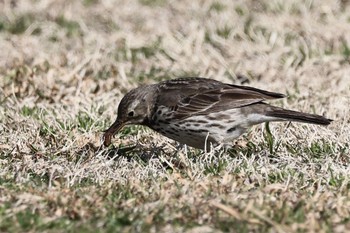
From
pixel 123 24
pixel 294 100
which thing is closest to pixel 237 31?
pixel 123 24

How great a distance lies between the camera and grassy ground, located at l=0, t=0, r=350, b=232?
6.55 m

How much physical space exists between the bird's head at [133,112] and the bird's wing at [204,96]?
14cm

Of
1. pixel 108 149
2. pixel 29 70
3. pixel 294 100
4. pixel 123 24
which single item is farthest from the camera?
pixel 123 24

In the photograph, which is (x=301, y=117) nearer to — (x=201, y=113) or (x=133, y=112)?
(x=201, y=113)

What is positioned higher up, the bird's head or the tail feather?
the tail feather

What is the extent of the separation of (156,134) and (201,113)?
1022mm

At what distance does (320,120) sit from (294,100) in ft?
8.70

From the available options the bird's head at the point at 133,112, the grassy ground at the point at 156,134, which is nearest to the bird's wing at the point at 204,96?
the bird's head at the point at 133,112

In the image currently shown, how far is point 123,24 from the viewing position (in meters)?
14.8

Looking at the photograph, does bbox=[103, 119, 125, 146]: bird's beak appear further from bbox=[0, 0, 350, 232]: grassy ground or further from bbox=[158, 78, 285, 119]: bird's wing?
bbox=[158, 78, 285, 119]: bird's wing

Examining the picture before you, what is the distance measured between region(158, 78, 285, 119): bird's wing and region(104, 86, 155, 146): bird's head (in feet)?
0.45

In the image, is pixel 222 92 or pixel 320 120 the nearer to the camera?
pixel 320 120

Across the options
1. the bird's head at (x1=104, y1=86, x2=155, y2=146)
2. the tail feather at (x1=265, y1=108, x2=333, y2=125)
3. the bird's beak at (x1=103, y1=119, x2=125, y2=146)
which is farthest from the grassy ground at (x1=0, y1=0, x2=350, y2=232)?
the tail feather at (x1=265, y1=108, x2=333, y2=125)

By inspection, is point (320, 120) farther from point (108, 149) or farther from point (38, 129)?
point (38, 129)
